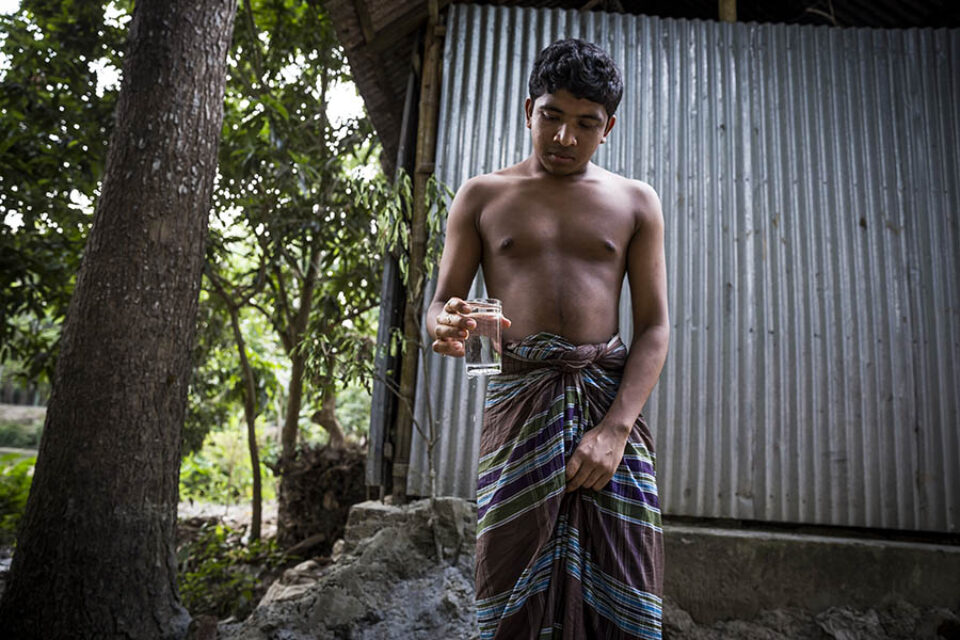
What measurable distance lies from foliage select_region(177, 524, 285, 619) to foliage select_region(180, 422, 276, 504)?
4157mm

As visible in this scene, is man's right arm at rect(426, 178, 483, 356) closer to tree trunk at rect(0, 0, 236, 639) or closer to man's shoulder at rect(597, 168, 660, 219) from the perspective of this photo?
man's shoulder at rect(597, 168, 660, 219)

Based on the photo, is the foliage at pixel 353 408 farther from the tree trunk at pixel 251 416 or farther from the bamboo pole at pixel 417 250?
the bamboo pole at pixel 417 250

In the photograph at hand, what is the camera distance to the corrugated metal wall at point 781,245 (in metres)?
3.61

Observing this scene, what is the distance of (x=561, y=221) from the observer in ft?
5.55

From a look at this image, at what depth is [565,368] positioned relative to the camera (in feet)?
5.18

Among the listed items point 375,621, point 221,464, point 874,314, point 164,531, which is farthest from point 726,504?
point 221,464

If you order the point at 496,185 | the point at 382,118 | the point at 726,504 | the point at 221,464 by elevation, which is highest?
the point at 382,118

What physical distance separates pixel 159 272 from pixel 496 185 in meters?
1.95

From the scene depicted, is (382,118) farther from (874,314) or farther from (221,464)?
(221,464)

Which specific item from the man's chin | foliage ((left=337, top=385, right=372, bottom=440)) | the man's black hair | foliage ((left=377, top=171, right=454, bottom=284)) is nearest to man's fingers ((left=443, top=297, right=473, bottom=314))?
the man's chin

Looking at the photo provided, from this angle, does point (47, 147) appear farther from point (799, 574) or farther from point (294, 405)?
point (799, 574)

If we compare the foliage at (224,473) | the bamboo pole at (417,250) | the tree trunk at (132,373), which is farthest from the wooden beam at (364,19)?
the foliage at (224,473)

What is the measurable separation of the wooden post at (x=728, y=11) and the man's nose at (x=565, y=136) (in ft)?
10.9

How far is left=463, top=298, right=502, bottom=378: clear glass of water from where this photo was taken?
57.2 inches
